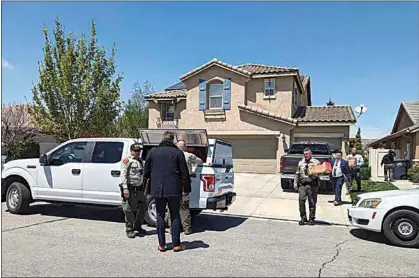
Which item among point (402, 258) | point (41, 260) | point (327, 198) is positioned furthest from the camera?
point (327, 198)

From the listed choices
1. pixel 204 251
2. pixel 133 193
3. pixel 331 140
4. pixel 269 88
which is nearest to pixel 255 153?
pixel 269 88

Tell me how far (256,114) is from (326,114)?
4197mm

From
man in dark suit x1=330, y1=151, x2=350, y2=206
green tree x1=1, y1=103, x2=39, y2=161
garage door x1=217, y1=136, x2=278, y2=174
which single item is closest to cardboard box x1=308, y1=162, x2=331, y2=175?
man in dark suit x1=330, y1=151, x2=350, y2=206

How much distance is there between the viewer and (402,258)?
20.2 feet

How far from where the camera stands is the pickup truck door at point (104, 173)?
8375 mm

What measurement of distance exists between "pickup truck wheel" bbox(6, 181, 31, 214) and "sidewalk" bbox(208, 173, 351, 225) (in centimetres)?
497

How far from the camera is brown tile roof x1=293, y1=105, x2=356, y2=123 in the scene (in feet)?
68.6

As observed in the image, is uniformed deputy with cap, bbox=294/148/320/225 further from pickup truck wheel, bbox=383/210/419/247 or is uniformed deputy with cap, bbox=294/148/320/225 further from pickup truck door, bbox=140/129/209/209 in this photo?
pickup truck door, bbox=140/129/209/209

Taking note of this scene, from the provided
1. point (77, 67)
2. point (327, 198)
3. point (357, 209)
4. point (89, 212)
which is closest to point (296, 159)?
point (327, 198)

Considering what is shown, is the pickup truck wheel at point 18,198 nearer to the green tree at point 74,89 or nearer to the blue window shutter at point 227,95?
the green tree at point 74,89

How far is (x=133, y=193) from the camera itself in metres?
7.34

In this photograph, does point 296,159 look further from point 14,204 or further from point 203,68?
point 203,68

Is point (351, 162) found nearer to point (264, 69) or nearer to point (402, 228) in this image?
point (402, 228)

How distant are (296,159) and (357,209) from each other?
253 inches
